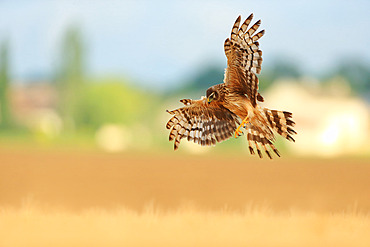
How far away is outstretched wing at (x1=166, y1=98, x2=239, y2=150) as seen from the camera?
15.7 feet

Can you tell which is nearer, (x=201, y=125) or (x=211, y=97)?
(x=211, y=97)

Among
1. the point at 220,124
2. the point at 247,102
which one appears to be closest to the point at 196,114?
the point at 220,124

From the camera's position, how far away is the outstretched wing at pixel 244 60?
4234mm

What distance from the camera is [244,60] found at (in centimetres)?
430

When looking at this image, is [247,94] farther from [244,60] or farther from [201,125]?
[201,125]

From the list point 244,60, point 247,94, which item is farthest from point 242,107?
point 244,60

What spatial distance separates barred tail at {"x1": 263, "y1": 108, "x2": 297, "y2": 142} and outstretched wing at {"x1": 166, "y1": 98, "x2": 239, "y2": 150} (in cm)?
53

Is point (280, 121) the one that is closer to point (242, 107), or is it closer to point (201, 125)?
point (242, 107)

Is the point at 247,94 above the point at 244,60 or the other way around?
the other way around

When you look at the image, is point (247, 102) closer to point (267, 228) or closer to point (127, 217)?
point (267, 228)

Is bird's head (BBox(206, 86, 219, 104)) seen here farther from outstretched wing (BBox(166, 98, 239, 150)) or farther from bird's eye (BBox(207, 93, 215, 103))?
outstretched wing (BBox(166, 98, 239, 150))

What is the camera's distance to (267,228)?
17.7 feet

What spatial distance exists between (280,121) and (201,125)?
871 mm

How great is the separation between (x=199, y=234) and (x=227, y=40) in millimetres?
2088
